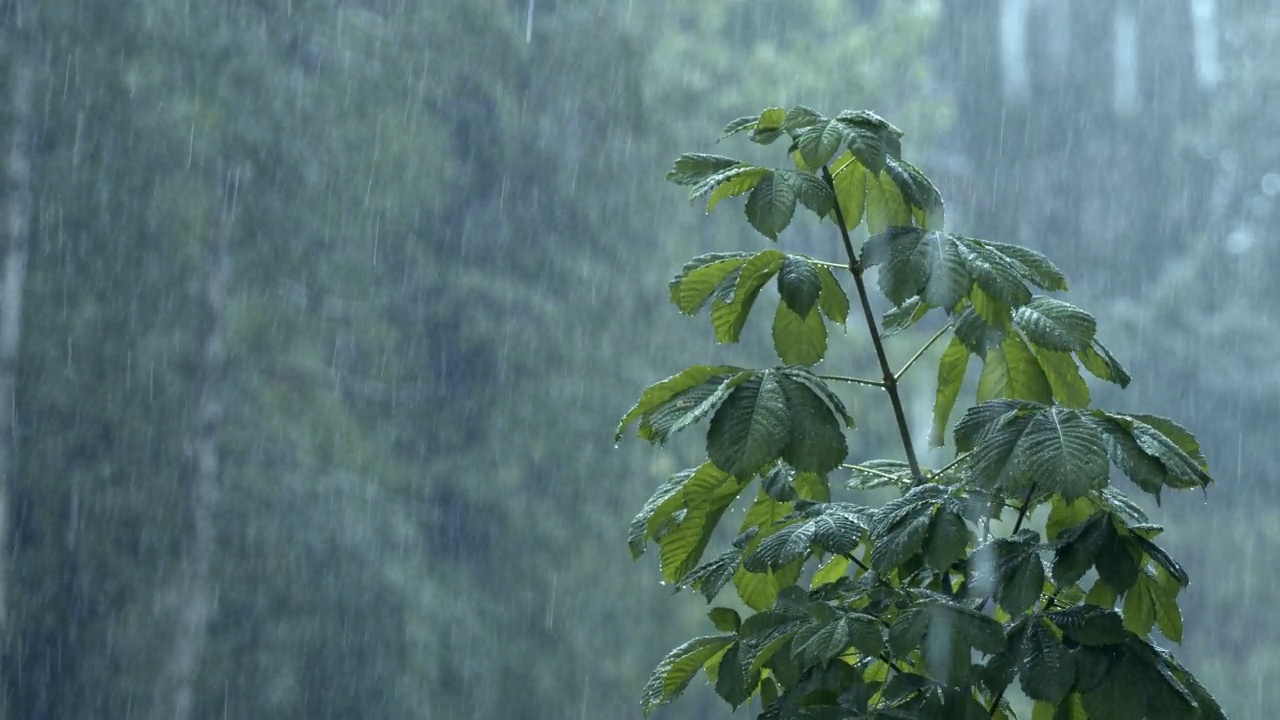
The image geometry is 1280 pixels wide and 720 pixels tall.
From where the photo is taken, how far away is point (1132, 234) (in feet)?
30.4

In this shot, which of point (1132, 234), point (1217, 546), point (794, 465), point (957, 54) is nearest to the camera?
point (794, 465)

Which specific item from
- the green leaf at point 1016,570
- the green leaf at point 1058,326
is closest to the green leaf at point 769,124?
the green leaf at point 1058,326

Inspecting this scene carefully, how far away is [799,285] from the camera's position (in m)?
0.97

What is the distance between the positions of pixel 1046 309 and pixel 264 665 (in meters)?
6.11

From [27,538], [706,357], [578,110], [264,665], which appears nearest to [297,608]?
[264,665]

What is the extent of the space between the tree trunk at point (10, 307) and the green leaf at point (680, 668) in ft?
19.8

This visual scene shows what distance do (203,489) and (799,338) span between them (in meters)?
6.02

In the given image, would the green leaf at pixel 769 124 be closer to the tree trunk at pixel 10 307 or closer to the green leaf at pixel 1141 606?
the green leaf at pixel 1141 606

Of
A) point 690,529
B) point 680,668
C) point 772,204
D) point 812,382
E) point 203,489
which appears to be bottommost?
point 203,489

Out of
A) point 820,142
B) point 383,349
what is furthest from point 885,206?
point 383,349

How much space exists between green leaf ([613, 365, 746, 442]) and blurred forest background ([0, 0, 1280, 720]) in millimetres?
5812

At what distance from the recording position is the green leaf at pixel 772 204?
3.15 ft

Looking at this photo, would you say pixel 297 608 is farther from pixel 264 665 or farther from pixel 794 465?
pixel 794 465

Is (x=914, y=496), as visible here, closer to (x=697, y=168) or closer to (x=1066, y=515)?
(x=1066, y=515)
